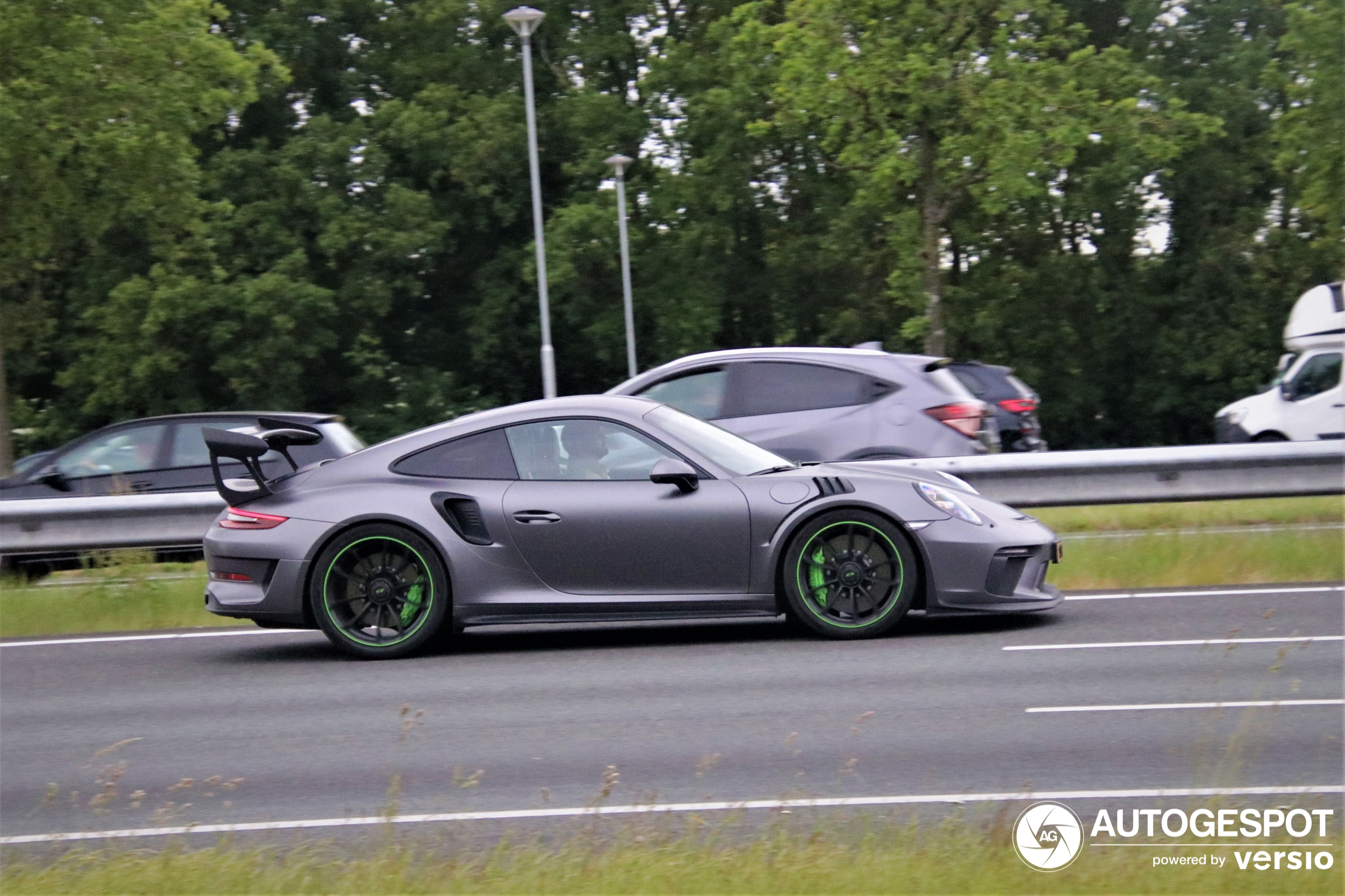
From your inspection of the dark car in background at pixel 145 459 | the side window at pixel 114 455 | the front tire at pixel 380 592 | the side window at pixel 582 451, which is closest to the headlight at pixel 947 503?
the side window at pixel 582 451

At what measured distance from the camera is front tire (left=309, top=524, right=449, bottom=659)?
8.63 m

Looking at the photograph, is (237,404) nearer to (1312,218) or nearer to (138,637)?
(1312,218)

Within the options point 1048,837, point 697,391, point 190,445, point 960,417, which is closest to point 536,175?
point 190,445

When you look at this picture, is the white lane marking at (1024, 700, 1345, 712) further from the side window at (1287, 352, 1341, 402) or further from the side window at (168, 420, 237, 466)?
the side window at (1287, 352, 1341, 402)

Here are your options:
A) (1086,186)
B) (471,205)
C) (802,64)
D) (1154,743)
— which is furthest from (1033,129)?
(1154,743)

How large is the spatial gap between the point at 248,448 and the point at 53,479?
6.33 m

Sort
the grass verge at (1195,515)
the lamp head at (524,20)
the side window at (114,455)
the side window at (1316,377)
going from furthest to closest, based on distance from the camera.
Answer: the lamp head at (524,20) → the side window at (1316,377) → the grass verge at (1195,515) → the side window at (114,455)

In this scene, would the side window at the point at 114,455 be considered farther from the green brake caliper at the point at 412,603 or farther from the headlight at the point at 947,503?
the headlight at the point at 947,503

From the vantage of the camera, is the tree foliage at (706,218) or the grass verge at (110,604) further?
the tree foliage at (706,218)

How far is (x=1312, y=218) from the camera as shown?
4019 cm

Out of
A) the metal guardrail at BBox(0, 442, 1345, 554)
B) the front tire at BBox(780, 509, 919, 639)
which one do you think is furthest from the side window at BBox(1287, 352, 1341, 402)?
the front tire at BBox(780, 509, 919, 639)

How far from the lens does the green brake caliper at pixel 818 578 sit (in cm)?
844

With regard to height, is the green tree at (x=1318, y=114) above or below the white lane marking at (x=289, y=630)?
above

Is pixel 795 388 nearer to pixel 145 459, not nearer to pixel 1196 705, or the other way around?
pixel 145 459
